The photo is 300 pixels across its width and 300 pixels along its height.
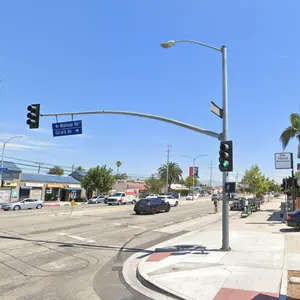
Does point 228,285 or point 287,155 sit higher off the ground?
point 287,155

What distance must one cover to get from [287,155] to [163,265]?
76.1 ft

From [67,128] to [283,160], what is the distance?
68.1 feet

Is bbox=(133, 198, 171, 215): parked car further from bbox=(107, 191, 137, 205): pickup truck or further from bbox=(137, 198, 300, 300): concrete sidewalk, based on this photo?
bbox=(107, 191, 137, 205): pickup truck

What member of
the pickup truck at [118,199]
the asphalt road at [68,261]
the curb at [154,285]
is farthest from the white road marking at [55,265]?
the pickup truck at [118,199]

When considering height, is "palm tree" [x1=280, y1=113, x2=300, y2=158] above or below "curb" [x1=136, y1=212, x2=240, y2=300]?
above

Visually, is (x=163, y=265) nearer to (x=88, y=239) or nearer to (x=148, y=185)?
(x=88, y=239)

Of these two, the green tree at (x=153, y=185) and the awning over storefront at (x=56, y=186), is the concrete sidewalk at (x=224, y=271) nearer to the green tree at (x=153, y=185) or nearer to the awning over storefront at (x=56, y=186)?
the awning over storefront at (x=56, y=186)

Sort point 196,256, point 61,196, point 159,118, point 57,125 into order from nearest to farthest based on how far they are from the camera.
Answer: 1. point 196,256
2. point 159,118
3. point 57,125
4. point 61,196

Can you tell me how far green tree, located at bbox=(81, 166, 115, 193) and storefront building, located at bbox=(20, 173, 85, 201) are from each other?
9.37ft

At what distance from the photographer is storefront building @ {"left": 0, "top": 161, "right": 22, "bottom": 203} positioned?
48.1 m

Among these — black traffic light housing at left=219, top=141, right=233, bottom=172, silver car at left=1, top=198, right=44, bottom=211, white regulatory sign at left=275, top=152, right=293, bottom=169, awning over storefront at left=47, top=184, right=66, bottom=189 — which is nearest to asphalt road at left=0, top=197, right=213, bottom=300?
black traffic light housing at left=219, top=141, right=233, bottom=172

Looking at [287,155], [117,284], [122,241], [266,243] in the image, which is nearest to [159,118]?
[122,241]

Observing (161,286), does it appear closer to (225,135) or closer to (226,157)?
(226,157)

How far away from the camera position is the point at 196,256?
400 inches
